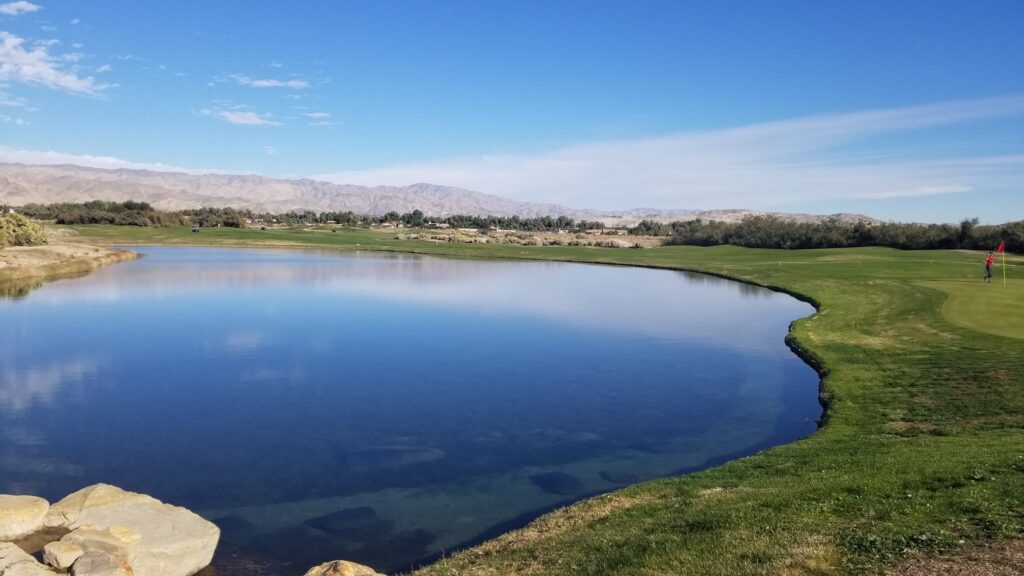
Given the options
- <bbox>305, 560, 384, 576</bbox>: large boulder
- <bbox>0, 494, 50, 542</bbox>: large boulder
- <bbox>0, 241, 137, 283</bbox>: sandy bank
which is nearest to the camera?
<bbox>305, 560, 384, 576</bbox>: large boulder

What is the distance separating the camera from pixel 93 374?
74.5ft

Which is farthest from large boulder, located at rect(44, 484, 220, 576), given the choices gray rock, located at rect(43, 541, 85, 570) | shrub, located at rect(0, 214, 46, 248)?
shrub, located at rect(0, 214, 46, 248)

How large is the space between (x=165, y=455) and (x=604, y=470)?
10.5m

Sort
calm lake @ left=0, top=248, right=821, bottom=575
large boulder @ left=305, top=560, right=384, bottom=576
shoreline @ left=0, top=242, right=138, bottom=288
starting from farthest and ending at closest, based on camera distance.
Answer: shoreline @ left=0, top=242, right=138, bottom=288 → calm lake @ left=0, top=248, right=821, bottom=575 → large boulder @ left=305, top=560, right=384, bottom=576

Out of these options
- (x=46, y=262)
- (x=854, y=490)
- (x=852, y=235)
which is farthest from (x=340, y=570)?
(x=852, y=235)

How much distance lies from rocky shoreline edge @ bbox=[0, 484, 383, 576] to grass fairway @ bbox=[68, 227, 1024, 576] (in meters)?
3.66

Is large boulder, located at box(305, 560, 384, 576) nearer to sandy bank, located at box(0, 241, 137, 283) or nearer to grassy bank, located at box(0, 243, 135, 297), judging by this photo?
grassy bank, located at box(0, 243, 135, 297)

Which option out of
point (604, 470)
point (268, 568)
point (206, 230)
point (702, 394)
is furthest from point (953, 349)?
point (206, 230)

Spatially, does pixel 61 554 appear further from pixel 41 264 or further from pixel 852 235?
pixel 852 235

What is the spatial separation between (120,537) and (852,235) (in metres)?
101

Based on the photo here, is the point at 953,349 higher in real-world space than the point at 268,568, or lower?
higher

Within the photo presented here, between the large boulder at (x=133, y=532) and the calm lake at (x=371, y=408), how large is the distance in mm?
728

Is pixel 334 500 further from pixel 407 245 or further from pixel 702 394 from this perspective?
pixel 407 245

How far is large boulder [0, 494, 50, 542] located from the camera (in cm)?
1032
